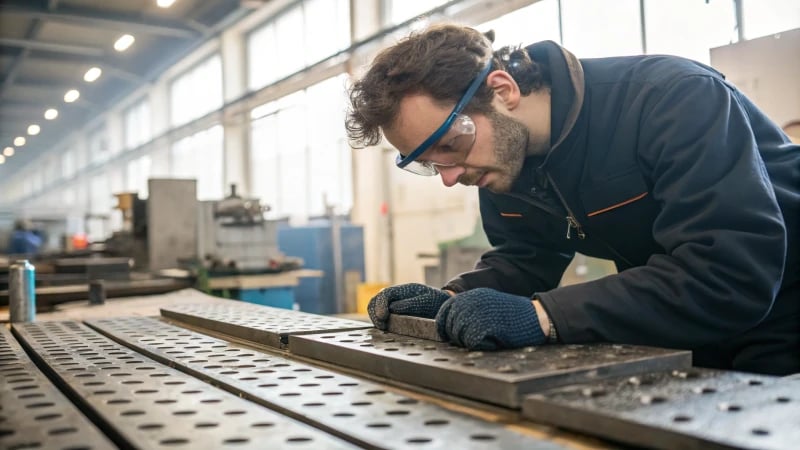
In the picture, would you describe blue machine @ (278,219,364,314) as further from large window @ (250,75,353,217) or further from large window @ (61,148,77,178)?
large window @ (61,148,77,178)

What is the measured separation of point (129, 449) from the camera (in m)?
0.69

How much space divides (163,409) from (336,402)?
0.68 feet

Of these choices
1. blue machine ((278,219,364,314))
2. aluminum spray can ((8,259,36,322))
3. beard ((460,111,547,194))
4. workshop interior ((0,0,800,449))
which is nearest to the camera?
workshop interior ((0,0,800,449))

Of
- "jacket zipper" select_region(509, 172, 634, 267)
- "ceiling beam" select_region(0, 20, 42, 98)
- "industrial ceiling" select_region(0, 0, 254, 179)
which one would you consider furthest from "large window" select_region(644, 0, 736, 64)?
"ceiling beam" select_region(0, 20, 42, 98)

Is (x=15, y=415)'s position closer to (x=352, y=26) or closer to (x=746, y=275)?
(x=746, y=275)

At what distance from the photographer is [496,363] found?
0.93 meters

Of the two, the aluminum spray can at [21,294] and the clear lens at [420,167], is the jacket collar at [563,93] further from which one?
the aluminum spray can at [21,294]

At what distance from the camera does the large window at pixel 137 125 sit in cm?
1248

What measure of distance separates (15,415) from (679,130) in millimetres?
1024

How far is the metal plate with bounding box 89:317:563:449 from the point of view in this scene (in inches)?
27.2

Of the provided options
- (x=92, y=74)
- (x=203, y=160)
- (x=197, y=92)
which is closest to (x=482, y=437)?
(x=203, y=160)

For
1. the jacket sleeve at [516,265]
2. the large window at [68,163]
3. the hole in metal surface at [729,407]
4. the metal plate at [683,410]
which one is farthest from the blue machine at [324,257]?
the large window at [68,163]

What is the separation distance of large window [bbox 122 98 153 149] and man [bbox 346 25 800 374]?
37.5ft

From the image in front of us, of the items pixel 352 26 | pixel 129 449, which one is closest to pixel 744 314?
pixel 129 449
